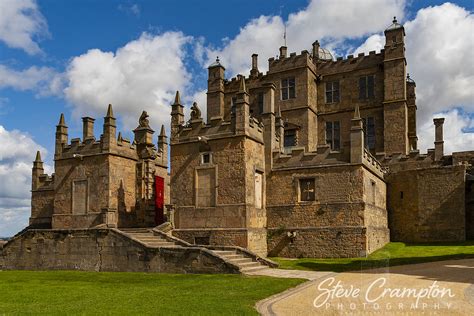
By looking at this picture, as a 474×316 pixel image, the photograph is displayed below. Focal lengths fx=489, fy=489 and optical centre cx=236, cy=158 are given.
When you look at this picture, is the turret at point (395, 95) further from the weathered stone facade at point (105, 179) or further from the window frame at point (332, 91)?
the weathered stone facade at point (105, 179)

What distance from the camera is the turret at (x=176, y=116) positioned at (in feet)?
89.1

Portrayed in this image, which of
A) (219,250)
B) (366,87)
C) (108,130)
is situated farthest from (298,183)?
(366,87)

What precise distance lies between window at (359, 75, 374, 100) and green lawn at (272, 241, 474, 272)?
14.2 metres

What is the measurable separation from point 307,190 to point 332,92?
1628 cm

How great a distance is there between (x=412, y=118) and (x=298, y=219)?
21052 millimetres

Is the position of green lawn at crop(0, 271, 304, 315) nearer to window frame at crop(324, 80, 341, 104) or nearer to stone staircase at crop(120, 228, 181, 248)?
stone staircase at crop(120, 228, 181, 248)

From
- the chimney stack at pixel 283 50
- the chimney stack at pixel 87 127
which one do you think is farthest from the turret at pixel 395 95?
the chimney stack at pixel 87 127

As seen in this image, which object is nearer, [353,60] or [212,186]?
[212,186]

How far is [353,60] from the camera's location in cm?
3947

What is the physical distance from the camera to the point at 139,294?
1452 cm

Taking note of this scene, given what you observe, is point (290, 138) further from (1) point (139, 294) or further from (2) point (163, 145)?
(1) point (139, 294)

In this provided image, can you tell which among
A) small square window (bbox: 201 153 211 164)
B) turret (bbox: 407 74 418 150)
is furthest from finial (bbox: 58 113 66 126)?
turret (bbox: 407 74 418 150)

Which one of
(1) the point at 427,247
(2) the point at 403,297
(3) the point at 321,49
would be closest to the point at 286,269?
(2) the point at 403,297

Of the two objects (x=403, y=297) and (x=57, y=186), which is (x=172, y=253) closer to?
(x=403, y=297)
